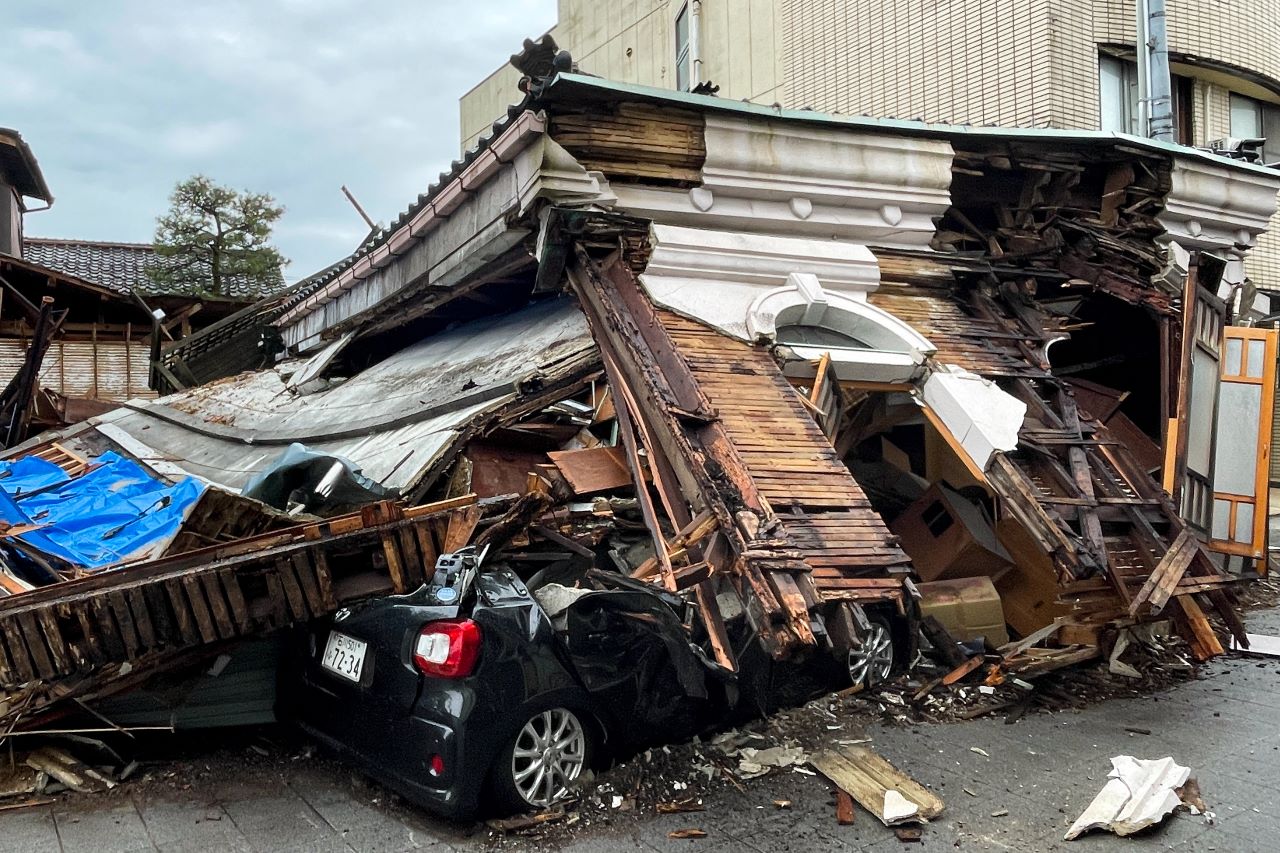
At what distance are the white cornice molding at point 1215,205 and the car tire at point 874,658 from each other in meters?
4.93

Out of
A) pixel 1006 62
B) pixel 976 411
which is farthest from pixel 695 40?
pixel 976 411

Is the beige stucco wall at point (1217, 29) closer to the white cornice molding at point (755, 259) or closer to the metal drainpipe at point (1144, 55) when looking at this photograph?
the metal drainpipe at point (1144, 55)

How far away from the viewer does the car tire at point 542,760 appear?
12.8ft

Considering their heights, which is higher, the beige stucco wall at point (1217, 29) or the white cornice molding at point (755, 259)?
the beige stucco wall at point (1217, 29)

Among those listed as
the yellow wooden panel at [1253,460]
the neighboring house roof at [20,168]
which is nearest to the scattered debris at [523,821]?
the yellow wooden panel at [1253,460]

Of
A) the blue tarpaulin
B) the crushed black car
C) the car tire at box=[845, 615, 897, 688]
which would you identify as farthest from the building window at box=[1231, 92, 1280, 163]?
the blue tarpaulin

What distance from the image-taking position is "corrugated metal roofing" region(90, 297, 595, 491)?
19.3 ft

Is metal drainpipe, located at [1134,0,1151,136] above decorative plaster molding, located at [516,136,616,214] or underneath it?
above

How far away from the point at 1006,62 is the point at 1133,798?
9988 mm

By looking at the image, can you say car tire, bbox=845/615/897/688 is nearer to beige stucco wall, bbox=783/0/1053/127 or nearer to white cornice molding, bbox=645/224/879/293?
white cornice molding, bbox=645/224/879/293

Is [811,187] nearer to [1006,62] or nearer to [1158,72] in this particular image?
[1158,72]

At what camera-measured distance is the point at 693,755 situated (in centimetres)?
452

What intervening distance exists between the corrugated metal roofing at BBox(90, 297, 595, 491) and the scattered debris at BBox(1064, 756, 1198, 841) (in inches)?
150

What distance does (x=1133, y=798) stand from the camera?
3.92 m
